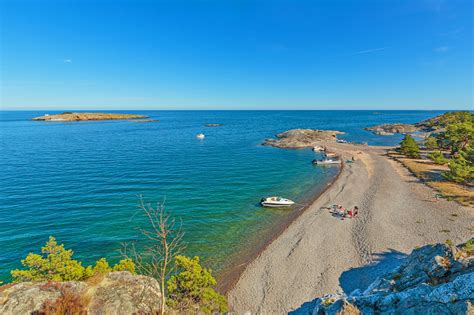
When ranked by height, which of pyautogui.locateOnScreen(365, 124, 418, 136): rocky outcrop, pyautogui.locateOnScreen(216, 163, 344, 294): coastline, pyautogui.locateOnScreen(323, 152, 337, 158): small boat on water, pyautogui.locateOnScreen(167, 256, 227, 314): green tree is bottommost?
pyautogui.locateOnScreen(216, 163, 344, 294): coastline

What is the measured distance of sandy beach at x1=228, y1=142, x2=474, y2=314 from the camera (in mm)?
→ 20594

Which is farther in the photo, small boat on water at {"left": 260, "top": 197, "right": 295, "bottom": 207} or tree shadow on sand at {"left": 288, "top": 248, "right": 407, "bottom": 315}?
small boat on water at {"left": 260, "top": 197, "right": 295, "bottom": 207}

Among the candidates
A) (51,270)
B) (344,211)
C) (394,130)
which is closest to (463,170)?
(344,211)

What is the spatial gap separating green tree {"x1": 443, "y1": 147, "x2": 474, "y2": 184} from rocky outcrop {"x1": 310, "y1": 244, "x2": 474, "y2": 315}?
103ft

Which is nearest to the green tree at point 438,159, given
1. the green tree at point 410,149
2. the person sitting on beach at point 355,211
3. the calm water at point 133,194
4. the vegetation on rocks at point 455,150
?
the vegetation on rocks at point 455,150

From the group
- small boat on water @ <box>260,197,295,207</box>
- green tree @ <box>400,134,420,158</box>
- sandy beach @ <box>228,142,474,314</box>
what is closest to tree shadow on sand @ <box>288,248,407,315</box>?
sandy beach @ <box>228,142,474,314</box>

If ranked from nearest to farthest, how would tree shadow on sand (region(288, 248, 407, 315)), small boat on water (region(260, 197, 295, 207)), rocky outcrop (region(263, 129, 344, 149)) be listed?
tree shadow on sand (region(288, 248, 407, 315)) < small boat on water (region(260, 197, 295, 207)) < rocky outcrop (region(263, 129, 344, 149))

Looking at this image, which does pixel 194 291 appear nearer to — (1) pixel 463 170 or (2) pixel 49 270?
(2) pixel 49 270

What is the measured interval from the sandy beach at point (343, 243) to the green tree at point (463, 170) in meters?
4.68

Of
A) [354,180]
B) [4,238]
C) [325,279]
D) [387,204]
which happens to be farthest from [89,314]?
[354,180]

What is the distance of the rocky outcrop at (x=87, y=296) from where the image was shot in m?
11.6

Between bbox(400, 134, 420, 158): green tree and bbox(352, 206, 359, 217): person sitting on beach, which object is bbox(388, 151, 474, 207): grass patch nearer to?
bbox(400, 134, 420, 158): green tree

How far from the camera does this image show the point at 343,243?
26.9 metres

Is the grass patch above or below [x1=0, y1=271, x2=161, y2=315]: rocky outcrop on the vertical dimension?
below
